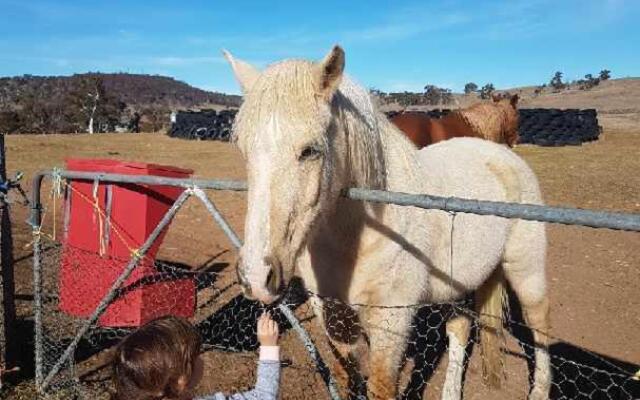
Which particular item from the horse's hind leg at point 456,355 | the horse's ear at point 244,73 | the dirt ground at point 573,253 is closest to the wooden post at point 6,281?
the dirt ground at point 573,253

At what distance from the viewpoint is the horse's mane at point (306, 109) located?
200 cm

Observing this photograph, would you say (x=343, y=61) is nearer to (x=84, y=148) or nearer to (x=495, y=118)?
(x=495, y=118)

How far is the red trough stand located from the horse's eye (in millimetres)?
Result: 2292

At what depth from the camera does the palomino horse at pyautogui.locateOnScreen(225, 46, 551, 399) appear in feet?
6.39

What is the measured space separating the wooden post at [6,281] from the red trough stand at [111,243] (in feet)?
1.73

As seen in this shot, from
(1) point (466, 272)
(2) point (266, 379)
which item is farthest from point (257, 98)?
(1) point (466, 272)

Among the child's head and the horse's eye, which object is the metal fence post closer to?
the horse's eye

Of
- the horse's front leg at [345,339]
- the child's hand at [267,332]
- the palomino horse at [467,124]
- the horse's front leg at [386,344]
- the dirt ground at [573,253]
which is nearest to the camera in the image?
the child's hand at [267,332]

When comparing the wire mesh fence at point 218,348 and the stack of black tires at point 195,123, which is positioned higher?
the stack of black tires at point 195,123

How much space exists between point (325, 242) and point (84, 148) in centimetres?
1988

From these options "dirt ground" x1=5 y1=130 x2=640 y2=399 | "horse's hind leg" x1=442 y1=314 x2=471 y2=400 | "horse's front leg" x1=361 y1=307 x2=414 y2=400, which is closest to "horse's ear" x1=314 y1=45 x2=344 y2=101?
"horse's front leg" x1=361 y1=307 x2=414 y2=400

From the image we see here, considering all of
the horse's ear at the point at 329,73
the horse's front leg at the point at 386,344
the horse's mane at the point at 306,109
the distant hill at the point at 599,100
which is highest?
the distant hill at the point at 599,100

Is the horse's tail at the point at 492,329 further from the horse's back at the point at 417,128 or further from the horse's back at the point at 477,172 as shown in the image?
the horse's back at the point at 417,128

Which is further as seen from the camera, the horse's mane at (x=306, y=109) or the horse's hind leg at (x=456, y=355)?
the horse's hind leg at (x=456, y=355)
